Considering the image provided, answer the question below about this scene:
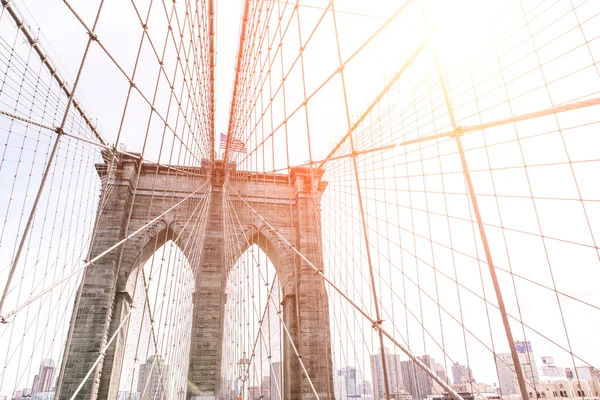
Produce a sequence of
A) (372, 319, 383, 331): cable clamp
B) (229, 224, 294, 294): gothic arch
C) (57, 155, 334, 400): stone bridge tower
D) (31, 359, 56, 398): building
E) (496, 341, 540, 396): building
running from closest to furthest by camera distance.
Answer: (372, 319, 383, 331): cable clamp → (496, 341, 540, 396): building → (31, 359, 56, 398): building → (57, 155, 334, 400): stone bridge tower → (229, 224, 294, 294): gothic arch

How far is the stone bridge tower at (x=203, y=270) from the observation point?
11.1m

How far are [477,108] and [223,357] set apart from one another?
12.2m

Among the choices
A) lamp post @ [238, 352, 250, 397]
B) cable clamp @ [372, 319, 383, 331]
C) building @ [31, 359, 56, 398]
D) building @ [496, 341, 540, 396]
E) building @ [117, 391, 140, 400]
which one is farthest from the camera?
building @ [31, 359, 56, 398]

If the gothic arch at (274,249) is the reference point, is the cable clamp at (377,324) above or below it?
below

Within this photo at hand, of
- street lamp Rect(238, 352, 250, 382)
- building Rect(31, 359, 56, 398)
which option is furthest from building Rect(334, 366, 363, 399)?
building Rect(31, 359, 56, 398)

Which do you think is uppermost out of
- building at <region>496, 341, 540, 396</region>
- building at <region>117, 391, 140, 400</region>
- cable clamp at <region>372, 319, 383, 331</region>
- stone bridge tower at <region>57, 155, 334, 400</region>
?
stone bridge tower at <region>57, 155, 334, 400</region>

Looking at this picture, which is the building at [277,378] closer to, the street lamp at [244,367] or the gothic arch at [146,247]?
the street lamp at [244,367]

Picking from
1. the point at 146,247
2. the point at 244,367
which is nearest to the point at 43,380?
the point at 146,247

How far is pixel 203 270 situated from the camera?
13273mm

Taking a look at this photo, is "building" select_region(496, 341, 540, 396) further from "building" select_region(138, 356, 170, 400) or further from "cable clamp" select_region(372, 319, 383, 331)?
"building" select_region(138, 356, 170, 400)

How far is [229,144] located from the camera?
13.9m

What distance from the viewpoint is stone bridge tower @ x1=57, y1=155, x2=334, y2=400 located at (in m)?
11.1

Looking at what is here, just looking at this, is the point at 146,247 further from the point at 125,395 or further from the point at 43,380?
the point at 125,395

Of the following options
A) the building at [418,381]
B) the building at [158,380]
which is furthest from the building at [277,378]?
the building at [418,381]
